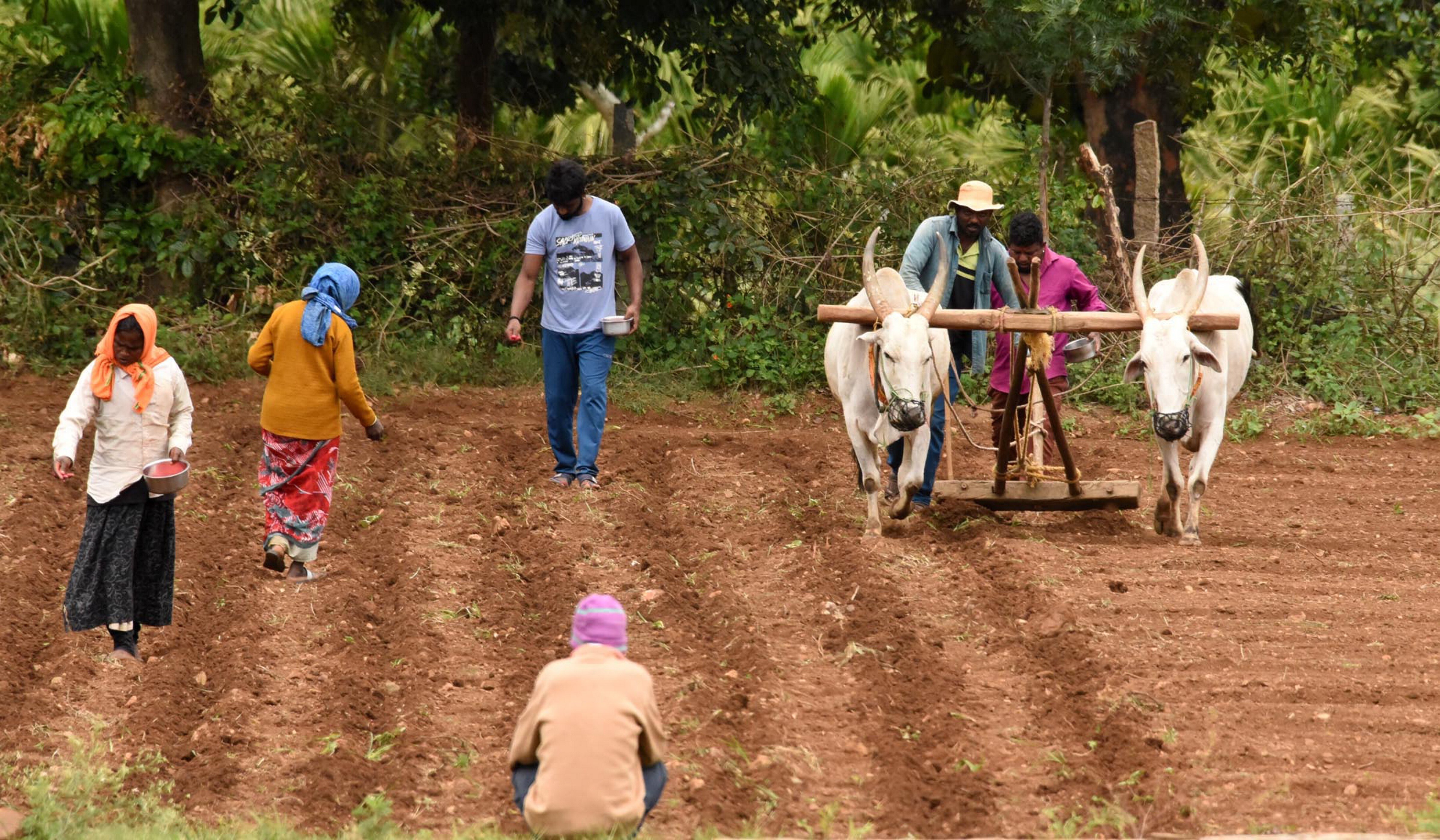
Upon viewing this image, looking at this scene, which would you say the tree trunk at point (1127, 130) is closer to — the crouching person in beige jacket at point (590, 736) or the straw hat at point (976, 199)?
the straw hat at point (976, 199)

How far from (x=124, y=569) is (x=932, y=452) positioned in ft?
13.8

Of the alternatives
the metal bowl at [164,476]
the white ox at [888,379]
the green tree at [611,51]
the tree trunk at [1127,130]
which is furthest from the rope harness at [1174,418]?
the tree trunk at [1127,130]

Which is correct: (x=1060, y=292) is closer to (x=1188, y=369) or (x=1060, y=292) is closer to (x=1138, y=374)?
(x=1138, y=374)

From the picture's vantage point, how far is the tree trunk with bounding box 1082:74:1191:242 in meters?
13.5

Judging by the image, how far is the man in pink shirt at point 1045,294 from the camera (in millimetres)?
8438

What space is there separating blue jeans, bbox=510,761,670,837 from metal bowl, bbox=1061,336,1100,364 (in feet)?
14.6

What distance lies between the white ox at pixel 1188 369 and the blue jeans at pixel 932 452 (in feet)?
3.23

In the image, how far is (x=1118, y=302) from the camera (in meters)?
12.5

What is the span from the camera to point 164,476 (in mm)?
6547

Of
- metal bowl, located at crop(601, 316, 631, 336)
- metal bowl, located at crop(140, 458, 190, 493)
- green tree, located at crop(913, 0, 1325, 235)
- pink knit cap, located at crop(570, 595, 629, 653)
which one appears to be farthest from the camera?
green tree, located at crop(913, 0, 1325, 235)

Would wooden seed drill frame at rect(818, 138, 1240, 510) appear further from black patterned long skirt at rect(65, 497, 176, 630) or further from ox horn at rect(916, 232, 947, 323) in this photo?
black patterned long skirt at rect(65, 497, 176, 630)

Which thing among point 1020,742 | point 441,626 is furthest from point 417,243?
point 1020,742

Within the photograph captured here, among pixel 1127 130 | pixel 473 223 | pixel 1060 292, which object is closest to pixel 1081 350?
pixel 1060 292

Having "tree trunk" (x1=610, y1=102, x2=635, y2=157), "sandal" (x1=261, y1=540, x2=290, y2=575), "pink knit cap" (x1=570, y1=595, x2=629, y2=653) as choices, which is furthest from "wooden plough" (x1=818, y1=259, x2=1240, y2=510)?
"tree trunk" (x1=610, y1=102, x2=635, y2=157)
